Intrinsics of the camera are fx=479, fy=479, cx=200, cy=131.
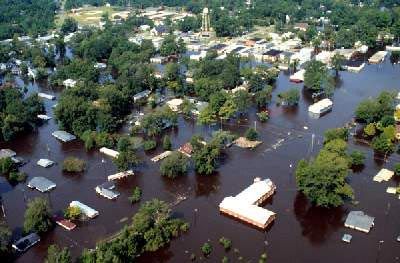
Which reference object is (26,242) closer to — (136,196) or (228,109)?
(136,196)

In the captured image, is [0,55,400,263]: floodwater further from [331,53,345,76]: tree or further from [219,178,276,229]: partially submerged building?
[331,53,345,76]: tree

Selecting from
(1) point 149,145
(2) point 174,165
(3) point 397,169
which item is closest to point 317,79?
(3) point 397,169

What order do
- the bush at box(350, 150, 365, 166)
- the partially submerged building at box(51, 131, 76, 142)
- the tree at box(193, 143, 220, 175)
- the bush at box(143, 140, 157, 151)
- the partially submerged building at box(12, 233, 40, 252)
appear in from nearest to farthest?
the partially submerged building at box(12, 233, 40, 252), the tree at box(193, 143, 220, 175), the bush at box(350, 150, 365, 166), the bush at box(143, 140, 157, 151), the partially submerged building at box(51, 131, 76, 142)

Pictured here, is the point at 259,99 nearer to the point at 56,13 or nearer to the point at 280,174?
the point at 280,174

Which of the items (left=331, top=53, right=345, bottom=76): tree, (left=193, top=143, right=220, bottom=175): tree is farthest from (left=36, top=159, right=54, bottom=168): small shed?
(left=331, top=53, right=345, bottom=76): tree

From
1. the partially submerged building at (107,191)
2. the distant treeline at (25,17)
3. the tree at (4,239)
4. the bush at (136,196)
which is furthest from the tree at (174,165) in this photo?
the distant treeline at (25,17)
